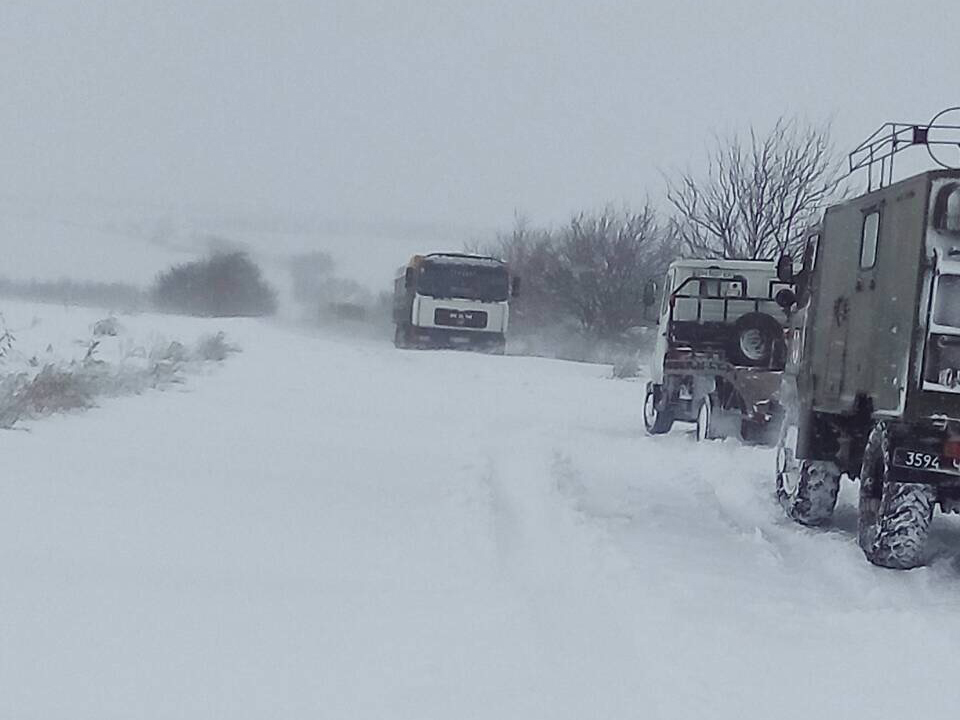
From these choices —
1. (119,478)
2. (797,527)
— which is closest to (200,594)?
(119,478)

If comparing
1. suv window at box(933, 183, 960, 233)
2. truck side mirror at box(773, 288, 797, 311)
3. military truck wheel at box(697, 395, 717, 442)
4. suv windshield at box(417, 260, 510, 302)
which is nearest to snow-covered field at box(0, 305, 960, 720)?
truck side mirror at box(773, 288, 797, 311)

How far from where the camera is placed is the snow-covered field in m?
5.31

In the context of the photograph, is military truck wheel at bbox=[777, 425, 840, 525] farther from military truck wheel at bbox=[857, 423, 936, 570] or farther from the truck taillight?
the truck taillight

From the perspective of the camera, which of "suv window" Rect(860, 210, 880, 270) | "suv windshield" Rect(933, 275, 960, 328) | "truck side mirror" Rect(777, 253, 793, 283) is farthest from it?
"truck side mirror" Rect(777, 253, 793, 283)

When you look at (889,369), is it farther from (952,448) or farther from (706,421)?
(706,421)

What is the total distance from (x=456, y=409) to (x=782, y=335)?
5.19m

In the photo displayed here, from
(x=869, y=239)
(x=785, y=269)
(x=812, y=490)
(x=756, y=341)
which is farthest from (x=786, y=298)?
(x=756, y=341)

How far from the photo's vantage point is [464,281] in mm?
37875

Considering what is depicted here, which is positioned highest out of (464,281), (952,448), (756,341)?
(464,281)

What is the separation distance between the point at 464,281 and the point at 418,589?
1217 inches

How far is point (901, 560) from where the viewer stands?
8883 mm

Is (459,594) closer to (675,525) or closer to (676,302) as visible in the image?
(675,525)

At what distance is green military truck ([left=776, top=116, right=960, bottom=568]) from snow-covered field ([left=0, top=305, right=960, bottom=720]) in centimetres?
42

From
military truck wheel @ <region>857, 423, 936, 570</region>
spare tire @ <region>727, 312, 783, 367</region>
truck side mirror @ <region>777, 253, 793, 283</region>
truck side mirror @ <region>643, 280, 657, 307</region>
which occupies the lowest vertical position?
military truck wheel @ <region>857, 423, 936, 570</region>
